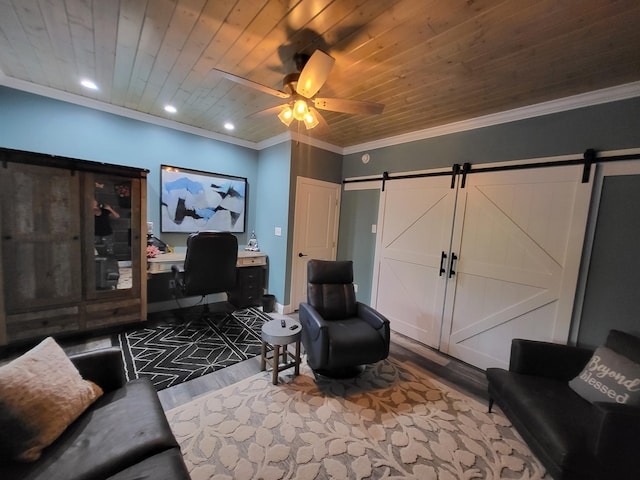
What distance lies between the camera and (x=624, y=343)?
169 centimetres

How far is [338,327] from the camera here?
2.43 m

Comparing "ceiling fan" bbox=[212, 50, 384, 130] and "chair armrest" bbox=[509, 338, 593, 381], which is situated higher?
"ceiling fan" bbox=[212, 50, 384, 130]

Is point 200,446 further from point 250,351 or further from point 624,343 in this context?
point 624,343

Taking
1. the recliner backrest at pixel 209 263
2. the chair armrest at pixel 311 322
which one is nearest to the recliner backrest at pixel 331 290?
the chair armrest at pixel 311 322

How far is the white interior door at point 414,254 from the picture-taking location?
2971 mm

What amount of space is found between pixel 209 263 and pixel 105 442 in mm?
2010

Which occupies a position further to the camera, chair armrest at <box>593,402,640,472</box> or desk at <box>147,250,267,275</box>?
desk at <box>147,250,267,275</box>

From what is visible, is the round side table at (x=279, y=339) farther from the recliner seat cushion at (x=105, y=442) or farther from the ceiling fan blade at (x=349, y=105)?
the ceiling fan blade at (x=349, y=105)

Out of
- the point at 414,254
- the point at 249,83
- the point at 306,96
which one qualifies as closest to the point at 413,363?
the point at 414,254

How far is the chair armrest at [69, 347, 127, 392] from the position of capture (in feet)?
4.57

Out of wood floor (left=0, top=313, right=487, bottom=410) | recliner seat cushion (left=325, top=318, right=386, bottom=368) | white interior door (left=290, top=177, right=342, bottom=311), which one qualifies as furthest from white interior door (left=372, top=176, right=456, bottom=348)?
recliner seat cushion (left=325, top=318, right=386, bottom=368)

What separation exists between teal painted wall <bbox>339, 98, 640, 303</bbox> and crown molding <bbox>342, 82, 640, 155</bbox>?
4 cm

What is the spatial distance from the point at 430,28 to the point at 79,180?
129 inches

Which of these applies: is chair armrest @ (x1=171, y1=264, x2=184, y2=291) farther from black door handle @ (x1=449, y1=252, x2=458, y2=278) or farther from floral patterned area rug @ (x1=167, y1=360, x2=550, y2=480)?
black door handle @ (x1=449, y1=252, x2=458, y2=278)
